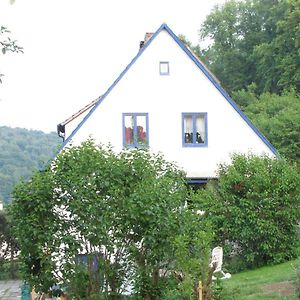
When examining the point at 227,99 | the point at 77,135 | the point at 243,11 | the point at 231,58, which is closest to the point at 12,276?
the point at 77,135

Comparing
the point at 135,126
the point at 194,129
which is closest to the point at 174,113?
the point at 194,129

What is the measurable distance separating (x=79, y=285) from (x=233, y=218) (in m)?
11.7

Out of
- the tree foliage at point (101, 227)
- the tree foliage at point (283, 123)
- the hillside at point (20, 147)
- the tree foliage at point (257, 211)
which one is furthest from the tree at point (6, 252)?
the tree foliage at point (101, 227)

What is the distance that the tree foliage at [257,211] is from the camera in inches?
839

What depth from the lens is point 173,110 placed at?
26.9 metres

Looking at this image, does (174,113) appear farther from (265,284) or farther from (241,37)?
(241,37)

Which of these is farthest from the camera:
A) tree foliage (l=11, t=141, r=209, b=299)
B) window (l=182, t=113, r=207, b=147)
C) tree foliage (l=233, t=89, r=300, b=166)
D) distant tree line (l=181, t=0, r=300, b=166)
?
distant tree line (l=181, t=0, r=300, b=166)

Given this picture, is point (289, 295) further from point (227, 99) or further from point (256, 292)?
point (227, 99)

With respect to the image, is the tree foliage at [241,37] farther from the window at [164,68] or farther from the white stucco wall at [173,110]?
the window at [164,68]

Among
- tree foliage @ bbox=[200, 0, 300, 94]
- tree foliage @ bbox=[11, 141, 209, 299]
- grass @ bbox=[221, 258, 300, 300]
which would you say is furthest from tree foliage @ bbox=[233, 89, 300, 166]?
tree foliage @ bbox=[11, 141, 209, 299]

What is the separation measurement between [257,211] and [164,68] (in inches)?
312

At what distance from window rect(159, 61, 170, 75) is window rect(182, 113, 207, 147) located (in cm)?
184

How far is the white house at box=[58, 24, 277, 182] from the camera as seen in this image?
86.3 ft

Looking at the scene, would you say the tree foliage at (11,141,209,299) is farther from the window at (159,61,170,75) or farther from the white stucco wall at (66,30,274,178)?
the window at (159,61,170,75)
